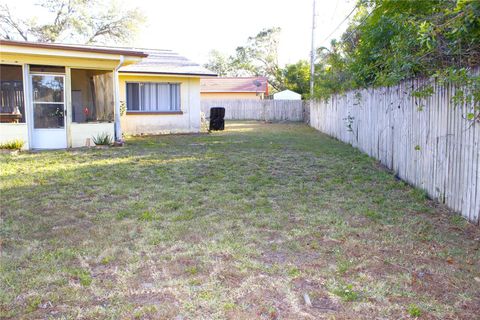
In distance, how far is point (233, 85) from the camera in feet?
129

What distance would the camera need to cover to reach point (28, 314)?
299 cm

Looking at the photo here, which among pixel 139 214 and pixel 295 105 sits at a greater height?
pixel 295 105

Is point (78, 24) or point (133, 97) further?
point (78, 24)

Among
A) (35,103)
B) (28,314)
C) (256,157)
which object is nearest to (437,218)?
(28,314)

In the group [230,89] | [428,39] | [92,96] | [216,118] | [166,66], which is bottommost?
[216,118]

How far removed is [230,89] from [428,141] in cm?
3275

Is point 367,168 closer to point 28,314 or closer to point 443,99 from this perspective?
point 443,99

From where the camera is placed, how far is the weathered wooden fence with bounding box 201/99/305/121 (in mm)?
29484

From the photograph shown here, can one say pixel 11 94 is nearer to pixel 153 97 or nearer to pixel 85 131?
pixel 85 131

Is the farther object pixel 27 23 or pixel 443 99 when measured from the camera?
pixel 27 23

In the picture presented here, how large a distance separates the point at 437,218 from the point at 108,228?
3874 mm

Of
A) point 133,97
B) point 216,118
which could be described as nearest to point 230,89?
point 216,118

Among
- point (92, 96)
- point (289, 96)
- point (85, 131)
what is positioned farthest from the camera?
point (289, 96)

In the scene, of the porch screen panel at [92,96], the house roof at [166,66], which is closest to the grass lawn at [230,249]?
the porch screen panel at [92,96]
